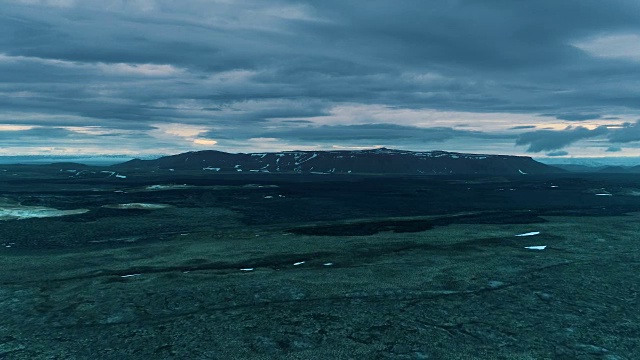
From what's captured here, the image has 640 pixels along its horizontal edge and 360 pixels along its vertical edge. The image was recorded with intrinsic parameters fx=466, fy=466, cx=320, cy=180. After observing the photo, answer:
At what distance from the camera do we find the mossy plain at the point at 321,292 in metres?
23.5

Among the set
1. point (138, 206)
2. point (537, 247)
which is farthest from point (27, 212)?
point (537, 247)

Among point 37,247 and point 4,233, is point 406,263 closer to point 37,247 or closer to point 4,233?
point 37,247

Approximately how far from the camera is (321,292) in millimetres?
31938

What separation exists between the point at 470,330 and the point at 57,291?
2798cm

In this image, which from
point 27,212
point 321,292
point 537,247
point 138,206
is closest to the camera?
point 321,292

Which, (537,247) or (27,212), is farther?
(27,212)

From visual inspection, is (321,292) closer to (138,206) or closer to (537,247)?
(537,247)

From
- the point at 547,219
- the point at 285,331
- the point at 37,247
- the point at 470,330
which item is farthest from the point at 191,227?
the point at 547,219

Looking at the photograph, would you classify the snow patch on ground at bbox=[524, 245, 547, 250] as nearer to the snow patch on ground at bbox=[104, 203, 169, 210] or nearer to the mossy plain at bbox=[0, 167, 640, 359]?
the mossy plain at bbox=[0, 167, 640, 359]

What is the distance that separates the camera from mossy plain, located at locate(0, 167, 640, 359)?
77.0 feet

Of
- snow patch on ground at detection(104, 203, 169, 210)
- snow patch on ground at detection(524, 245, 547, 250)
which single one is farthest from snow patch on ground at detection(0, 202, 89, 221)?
snow patch on ground at detection(524, 245, 547, 250)

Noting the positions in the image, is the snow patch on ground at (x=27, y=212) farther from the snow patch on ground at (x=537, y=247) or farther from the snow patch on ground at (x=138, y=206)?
the snow patch on ground at (x=537, y=247)

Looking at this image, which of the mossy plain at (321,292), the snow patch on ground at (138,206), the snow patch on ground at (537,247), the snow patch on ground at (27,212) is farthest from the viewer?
the snow patch on ground at (138,206)

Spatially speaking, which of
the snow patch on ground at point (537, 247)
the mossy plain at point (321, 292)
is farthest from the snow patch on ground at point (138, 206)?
the snow patch on ground at point (537, 247)
